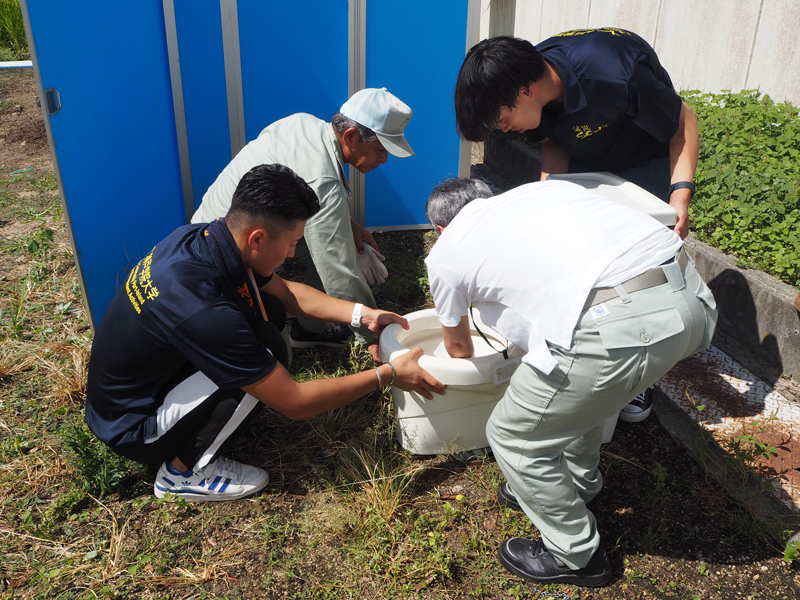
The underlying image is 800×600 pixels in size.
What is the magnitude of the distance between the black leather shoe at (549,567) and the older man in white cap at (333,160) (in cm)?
108

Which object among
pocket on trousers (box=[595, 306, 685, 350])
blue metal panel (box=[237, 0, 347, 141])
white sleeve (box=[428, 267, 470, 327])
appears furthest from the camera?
blue metal panel (box=[237, 0, 347, 141])

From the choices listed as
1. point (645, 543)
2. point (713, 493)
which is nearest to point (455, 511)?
point (645, 543)

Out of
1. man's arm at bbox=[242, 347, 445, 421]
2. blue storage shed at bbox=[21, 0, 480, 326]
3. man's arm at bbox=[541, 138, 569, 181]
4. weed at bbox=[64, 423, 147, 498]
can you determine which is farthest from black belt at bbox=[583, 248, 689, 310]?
blue storage shed at bbox=[21, 0, 480, 326]

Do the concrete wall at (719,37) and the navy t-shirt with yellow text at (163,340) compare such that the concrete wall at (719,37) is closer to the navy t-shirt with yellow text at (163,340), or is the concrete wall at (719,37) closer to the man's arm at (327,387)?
the man's arm at (327,387)

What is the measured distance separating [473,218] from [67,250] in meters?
3.62

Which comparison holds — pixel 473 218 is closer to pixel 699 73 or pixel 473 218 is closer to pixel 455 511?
pixel 455 511

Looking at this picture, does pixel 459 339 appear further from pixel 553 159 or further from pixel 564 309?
pixel 553 159

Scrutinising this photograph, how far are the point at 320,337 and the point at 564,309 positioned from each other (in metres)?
1.94

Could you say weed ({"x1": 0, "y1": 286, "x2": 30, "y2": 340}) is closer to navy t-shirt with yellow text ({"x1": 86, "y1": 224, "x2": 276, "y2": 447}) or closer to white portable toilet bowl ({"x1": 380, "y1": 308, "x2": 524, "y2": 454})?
navy t-shirt with yellow text ({"x1": 86, "y1": 224, "x2": 276, "y2": 447})

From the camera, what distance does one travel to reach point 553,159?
2826 millimetres

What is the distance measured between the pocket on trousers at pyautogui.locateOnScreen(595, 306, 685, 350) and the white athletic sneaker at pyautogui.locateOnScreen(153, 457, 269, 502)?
1474mm

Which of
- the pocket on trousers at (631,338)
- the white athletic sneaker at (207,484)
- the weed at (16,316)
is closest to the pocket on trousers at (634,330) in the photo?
the pocket on trousers at (631,338)

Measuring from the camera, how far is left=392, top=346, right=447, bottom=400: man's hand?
87.5 inches

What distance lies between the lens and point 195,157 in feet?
12.8
